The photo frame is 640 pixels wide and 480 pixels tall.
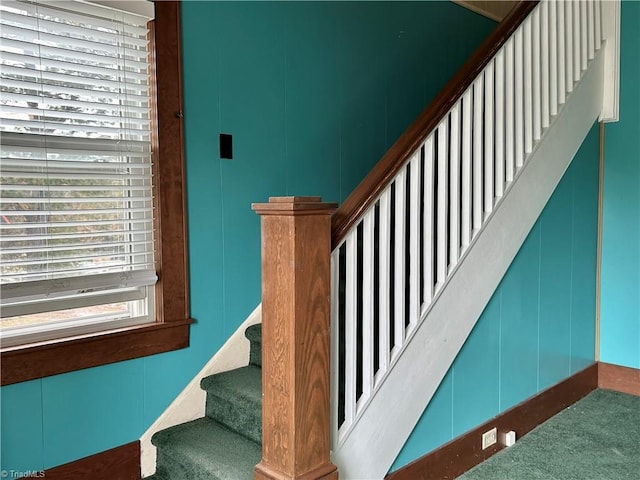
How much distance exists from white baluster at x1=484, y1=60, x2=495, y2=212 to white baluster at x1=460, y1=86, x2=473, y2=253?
0.12 m

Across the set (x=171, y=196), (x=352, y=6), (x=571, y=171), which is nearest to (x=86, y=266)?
(x=171, y=196)

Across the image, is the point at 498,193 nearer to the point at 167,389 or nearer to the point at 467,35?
the point at 167,389

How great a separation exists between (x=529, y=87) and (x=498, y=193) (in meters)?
0.59

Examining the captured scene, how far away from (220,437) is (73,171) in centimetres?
125

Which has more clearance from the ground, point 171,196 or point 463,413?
point 171,196

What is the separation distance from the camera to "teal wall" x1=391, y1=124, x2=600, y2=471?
2438 mm

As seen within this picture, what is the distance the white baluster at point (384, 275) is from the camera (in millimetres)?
2037

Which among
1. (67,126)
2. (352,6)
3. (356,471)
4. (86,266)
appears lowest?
(356,471)

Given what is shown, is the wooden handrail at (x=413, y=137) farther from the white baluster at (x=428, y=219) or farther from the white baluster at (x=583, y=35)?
the white baluster at (x=583, y=35)

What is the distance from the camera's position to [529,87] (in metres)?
2.67

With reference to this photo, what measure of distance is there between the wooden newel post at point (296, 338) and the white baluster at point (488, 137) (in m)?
0.99

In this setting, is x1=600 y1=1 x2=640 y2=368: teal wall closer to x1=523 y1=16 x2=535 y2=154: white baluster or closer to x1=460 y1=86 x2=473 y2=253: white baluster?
x1=523 y1=16 x2=535 y2=154: white baluster

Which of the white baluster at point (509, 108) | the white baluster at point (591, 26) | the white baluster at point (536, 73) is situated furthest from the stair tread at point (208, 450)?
the white baluster at point (591, 26)

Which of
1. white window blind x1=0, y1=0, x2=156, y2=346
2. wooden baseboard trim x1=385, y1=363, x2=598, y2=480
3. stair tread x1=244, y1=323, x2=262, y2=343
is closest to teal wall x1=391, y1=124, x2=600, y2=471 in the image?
wooden baseboard trim x1=385, y1=363, x2=598, y2=480
